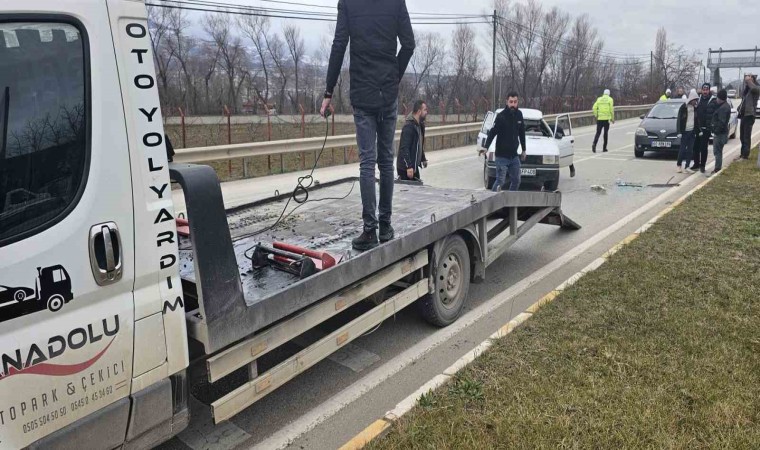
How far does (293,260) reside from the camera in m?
3.42

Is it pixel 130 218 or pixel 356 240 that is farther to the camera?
pixel 356 240

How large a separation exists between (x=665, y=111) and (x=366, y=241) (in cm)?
1609

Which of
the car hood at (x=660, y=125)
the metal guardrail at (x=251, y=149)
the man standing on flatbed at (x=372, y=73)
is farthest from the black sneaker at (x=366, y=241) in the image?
the car hood at (x=660, y=125)

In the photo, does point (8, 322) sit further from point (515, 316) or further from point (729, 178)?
point (729, 178)

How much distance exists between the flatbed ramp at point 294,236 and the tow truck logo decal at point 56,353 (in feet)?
1.44

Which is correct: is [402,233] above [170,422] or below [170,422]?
above

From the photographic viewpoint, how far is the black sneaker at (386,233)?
4.05 meters

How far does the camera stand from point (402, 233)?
165 inches

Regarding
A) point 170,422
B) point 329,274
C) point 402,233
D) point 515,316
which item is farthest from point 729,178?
point 170,422

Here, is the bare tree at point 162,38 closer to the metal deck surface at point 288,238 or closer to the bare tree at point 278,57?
the bare tree at point 278,57

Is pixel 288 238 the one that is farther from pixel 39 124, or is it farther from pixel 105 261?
pixel 39 124

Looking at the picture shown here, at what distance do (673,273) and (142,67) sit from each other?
5.17 meters

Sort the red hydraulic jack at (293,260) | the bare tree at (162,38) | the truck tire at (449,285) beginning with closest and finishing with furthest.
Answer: the red hydraulic jack at (293,260), the truck tire at (449,285), the bare tree at (162,38)

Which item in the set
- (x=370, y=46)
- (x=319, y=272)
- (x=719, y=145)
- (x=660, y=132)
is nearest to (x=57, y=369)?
(x=319, y=272)
